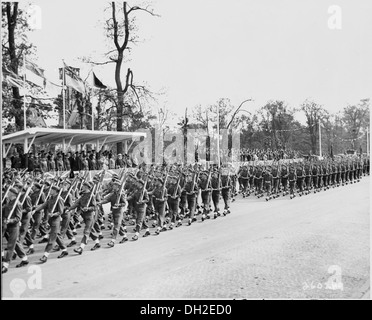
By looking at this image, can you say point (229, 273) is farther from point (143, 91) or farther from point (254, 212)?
point (143, 91)

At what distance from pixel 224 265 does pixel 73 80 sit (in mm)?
13223

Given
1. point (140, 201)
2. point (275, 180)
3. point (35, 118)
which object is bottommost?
point (275, 180)

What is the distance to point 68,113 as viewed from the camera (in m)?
21.5

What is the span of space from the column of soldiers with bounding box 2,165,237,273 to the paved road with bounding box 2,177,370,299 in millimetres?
355

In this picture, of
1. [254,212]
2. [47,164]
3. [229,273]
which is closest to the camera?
[229,273]

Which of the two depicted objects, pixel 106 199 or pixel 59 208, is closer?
pixel 59 208

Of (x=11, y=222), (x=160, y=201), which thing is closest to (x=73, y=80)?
(x=160, y=201)

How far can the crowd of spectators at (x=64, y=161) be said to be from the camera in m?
14.8

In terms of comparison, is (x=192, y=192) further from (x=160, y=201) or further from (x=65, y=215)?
(x=65, y=215)

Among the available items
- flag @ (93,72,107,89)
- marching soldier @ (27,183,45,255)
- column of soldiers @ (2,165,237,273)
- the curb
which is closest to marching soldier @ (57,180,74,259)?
column of soldiers @ (2,165,237,273)

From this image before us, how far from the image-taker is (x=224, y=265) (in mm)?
7996

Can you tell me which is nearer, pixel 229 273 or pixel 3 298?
pixel 3 298
